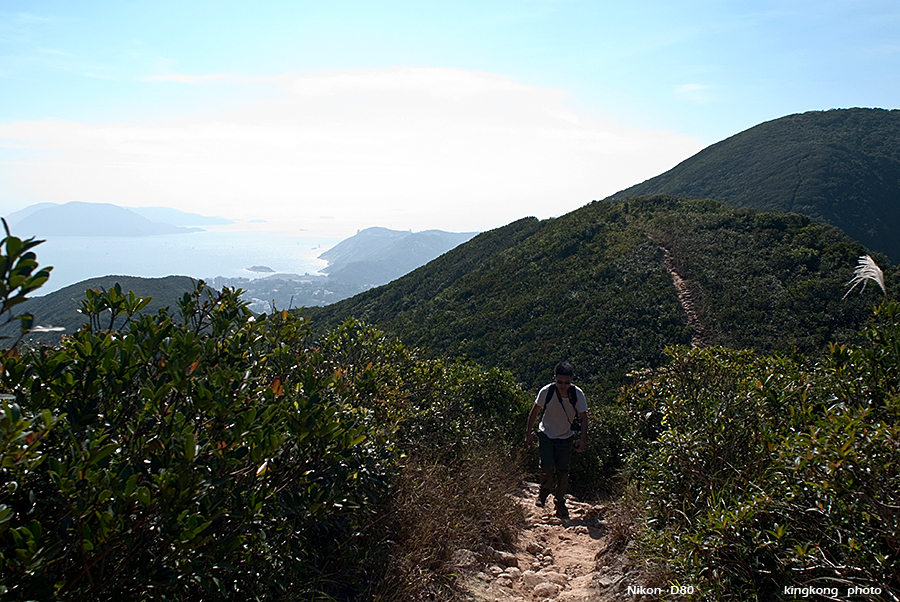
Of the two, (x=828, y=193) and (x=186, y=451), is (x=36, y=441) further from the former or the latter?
(x=828, y=193)

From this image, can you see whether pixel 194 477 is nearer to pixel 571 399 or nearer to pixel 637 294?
pixel 571 399

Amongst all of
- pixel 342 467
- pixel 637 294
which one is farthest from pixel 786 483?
pixel 637 294

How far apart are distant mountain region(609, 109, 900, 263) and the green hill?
27207 mm

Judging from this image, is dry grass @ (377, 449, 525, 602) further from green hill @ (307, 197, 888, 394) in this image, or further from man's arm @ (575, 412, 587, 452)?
green hill @ (307, 197, 888, 394)

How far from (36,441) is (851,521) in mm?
2818

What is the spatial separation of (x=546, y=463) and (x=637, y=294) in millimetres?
20596

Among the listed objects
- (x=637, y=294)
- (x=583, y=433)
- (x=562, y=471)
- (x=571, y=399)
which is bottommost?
(x=562, y=471)

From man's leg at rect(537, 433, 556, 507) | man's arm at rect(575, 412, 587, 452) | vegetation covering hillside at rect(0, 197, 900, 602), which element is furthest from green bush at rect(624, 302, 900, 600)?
man's leg at rect(537, 433, 556, 507)

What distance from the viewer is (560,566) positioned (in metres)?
3.92

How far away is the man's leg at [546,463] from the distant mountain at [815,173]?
2124 inches

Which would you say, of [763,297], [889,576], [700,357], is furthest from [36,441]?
[763,297]

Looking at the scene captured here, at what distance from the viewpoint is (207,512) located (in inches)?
62.4

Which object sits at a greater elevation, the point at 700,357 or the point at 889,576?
the point at 700,357

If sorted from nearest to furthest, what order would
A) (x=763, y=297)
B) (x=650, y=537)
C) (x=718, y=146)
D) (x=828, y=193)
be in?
(x=650, y=537), (x=763, y=297), (x=828, y=193), (x=718, y=146)
